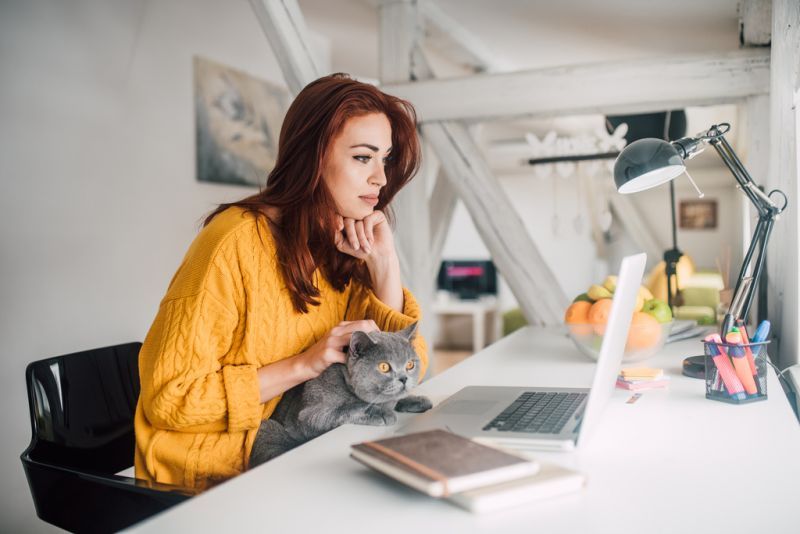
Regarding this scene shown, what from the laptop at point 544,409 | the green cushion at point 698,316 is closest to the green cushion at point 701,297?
the green cushion at point 698,316

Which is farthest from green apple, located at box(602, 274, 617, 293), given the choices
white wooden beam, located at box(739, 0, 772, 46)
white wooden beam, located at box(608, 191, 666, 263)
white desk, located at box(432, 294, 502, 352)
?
white wooden beam, located at box(608, 191, 666, 263)

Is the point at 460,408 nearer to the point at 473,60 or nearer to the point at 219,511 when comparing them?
the point at 219,511

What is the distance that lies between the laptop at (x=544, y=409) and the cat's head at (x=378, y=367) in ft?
0.23

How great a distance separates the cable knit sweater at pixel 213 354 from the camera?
3.98 feet

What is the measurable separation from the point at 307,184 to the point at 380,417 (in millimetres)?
537

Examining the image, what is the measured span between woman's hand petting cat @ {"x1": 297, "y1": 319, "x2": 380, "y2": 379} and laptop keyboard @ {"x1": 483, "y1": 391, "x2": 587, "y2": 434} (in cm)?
30

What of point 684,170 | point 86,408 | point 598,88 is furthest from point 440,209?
point 86,408

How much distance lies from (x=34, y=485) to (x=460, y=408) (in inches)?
35.0

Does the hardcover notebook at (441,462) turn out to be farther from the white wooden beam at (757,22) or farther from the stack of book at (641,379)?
the white wooden beam at (757,22)

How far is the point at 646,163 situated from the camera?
144cm

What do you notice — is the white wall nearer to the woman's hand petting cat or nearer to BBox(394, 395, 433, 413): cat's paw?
the woman's hand petting cat

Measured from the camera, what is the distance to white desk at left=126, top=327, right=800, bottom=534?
751mm

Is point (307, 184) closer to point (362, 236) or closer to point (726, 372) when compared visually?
point (362, 236)

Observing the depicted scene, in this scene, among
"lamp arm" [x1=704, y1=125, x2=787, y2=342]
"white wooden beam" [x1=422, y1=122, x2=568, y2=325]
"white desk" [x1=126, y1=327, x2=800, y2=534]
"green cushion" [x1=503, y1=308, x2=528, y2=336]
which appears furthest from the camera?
"green cushion" [x1=503, y1=308, x2=528, y2=336]
